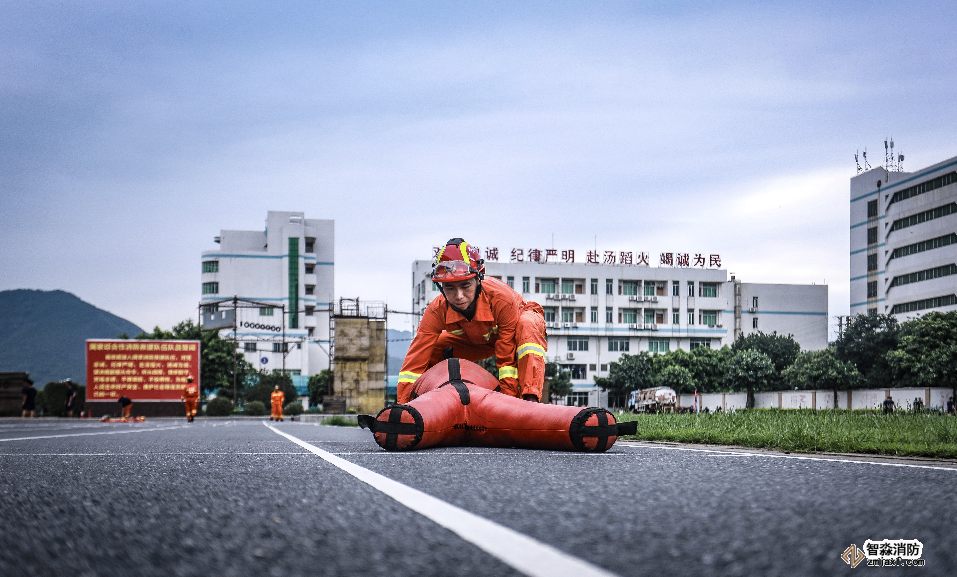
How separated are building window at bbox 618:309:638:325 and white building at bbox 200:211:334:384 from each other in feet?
105

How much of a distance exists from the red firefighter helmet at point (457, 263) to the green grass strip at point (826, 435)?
2538mm

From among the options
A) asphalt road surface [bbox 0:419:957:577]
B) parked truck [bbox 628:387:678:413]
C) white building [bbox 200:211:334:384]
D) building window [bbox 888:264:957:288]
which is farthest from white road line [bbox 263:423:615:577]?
white building [bbox 200:211:334:384]

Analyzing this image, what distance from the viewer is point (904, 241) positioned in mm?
68000

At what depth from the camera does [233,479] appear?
10.5 feet

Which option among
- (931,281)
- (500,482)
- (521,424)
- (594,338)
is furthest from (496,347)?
(594,338)

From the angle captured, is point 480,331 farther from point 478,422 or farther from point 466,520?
point 466,520

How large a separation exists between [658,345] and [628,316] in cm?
405

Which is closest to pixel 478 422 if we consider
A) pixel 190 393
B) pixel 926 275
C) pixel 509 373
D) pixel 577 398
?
pixel 509 373

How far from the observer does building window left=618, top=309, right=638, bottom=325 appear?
3152 inches

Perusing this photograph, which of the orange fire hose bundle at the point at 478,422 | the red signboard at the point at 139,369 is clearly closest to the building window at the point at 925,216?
the red signboard at the point at 139,369

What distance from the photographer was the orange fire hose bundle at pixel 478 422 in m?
5.19

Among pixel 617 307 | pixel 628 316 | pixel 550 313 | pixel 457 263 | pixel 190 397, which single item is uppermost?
pixel 617 307

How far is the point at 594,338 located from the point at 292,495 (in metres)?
77.1

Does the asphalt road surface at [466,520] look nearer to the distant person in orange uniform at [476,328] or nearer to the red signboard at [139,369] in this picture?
the distant person in orange uniform at [476,328]
